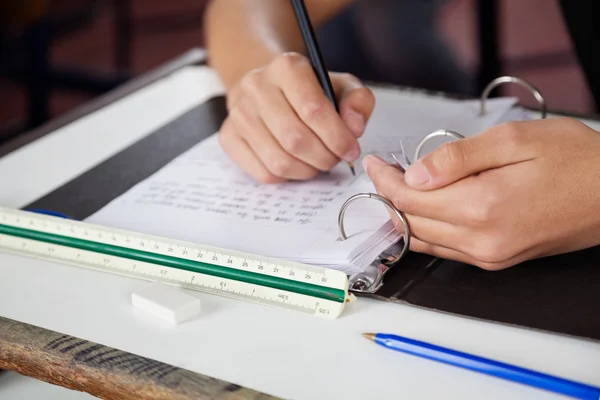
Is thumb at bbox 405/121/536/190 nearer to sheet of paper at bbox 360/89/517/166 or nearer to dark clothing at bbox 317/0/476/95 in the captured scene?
sheet of paper at bbox 360/89/517/166

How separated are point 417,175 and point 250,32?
595mm

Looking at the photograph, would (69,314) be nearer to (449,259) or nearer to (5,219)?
(5,219)

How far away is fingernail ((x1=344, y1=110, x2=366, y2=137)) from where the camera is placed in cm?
99

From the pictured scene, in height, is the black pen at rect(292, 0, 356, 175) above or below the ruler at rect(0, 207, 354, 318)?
above

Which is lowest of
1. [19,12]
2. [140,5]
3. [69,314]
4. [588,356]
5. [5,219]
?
[588,356]

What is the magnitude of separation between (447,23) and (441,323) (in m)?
3.28

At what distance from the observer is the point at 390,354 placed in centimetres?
72

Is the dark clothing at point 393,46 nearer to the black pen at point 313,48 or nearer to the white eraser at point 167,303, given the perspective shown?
the black pen at point 313,48

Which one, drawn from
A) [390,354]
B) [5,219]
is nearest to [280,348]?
[390,354]

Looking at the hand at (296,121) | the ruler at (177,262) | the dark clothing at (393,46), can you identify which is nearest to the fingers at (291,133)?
the hand at (296,121)

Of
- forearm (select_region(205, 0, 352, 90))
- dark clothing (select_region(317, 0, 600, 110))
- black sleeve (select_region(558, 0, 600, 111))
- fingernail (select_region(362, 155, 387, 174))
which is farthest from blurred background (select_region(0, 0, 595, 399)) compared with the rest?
fingernail (select_region(362, 155, 387, 174))

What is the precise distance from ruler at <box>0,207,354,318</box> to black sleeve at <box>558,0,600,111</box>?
0.81m

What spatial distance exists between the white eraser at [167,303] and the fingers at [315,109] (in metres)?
0.27

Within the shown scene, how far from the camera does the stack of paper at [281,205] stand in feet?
2.83
